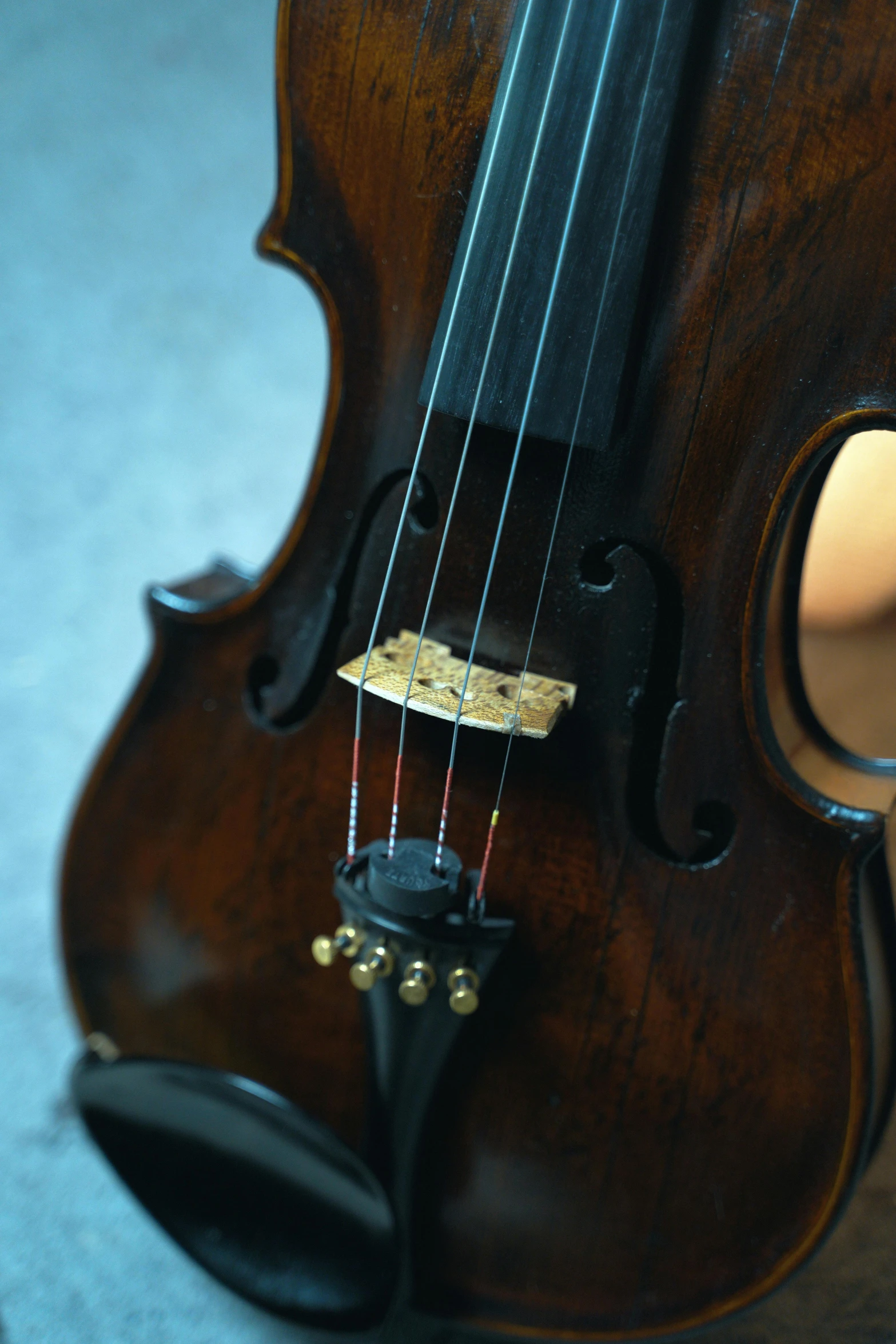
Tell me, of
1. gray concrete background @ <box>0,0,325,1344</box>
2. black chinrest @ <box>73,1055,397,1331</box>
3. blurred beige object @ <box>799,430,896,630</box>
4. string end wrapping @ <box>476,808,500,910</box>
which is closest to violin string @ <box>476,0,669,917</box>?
string end wrapping @ <box>476,808,500,910</box>

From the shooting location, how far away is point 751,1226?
0.79m

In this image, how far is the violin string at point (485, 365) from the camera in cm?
70

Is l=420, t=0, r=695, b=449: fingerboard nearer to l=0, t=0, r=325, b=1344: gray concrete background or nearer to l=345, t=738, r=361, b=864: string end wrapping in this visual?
l=345, t=738, r=361, b=864: string end wrapping

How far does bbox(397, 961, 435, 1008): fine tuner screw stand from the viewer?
737 millimetres

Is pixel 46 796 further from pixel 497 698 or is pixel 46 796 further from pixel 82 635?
pixel 497 698

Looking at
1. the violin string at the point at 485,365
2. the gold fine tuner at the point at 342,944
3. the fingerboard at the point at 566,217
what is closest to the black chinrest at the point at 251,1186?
the gold fine tuner at the point at 342,944

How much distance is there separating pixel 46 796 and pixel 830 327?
1.12m

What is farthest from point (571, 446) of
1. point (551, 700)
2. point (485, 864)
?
point (485, 864)

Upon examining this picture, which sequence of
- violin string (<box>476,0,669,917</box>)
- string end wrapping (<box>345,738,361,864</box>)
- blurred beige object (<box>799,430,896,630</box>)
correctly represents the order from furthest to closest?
blurred beige object (<box>799,430,896,630</box>) < string end wrapping (<box>345,738,361,864</box>) < violin string (<box>476,0,669,917</box>)

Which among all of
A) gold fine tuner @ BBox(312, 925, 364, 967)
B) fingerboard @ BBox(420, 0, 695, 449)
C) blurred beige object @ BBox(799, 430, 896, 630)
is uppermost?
fingerboard @ BBox(420, 0, 695, 449)

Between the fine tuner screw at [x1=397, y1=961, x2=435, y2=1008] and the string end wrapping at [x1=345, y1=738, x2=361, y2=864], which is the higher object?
the string end wrapping at [x1=345, y1=738, x2=361, y2=864]

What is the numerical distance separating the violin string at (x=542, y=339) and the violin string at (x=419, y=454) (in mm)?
56

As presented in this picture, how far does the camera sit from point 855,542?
3.45 feet

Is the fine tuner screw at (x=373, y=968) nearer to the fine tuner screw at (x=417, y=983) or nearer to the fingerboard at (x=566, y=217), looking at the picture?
the fine tuner screw at (x=417, y=983)
